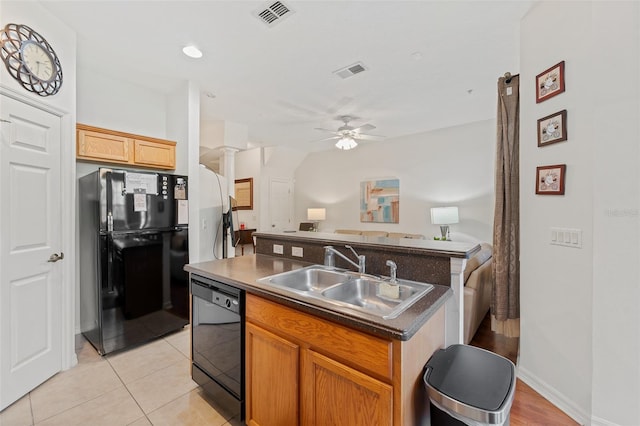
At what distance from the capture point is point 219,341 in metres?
1.70

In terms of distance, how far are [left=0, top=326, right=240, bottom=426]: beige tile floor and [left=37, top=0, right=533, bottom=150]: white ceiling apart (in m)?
2.87

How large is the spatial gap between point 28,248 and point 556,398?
3.93 m

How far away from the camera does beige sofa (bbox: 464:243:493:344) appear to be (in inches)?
97.0

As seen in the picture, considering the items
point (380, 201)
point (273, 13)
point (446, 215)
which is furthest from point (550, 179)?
point (380, 201)

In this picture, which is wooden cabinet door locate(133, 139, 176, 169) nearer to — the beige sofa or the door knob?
the door knob

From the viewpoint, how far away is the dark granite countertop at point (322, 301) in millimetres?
983

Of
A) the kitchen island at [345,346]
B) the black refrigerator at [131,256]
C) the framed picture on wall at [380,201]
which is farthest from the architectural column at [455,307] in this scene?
the framed picture on wall at [380,201]

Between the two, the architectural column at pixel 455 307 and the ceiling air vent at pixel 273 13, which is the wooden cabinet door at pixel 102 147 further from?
the architectural column at pixel 455 307

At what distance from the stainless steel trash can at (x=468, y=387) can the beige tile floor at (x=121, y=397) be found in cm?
131

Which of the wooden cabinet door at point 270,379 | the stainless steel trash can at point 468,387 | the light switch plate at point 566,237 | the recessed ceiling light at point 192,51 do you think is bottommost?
the wooden cabinet door at point 270,379

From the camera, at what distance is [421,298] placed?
1.27m

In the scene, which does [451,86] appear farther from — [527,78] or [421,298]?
[421,298]

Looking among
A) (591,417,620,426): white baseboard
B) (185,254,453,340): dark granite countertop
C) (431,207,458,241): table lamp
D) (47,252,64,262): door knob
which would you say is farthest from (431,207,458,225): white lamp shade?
(47,252,64,262): door knob

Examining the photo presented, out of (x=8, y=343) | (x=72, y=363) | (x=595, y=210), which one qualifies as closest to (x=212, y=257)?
(x=72, y=363)
